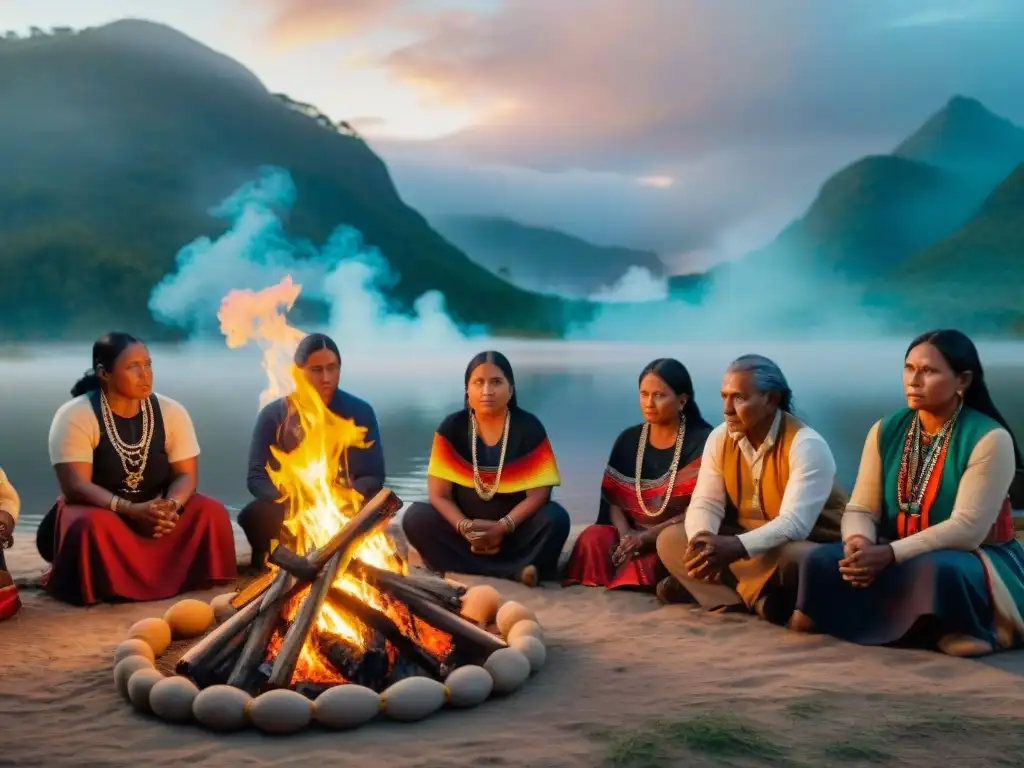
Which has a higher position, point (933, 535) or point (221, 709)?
point (933, 535)

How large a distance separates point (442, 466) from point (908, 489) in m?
2.63

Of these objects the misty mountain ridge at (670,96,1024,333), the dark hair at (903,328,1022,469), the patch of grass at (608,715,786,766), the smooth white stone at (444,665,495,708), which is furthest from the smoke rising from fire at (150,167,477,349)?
the patch of grass at (608,715,786,766)

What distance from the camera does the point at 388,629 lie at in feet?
13.8

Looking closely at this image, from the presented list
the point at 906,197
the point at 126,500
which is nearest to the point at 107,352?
the point at 126,500

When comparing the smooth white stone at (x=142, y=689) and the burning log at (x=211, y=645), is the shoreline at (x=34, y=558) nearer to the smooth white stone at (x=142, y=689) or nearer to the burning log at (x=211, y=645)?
the burning log at (x=211, y=645)

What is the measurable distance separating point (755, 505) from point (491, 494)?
160 cm

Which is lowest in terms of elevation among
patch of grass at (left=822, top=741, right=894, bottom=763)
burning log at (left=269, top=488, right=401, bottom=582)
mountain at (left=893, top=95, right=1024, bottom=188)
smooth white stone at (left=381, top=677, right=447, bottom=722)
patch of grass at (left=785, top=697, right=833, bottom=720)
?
patch of grass at (left=822, top=741, right=894, bottom=763)

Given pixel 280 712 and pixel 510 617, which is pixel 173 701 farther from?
pixel 510 617

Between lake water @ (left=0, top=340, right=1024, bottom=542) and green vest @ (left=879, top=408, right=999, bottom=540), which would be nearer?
green vest @ (left=879, top=408, right=999, bottom=540)

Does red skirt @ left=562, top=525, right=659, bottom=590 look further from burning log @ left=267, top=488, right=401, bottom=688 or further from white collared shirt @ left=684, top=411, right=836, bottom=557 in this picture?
burning log @ left=267, top=488, right=401, bottom=688

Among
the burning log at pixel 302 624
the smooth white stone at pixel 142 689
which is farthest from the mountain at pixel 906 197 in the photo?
the smooth white stone at pixel 142 689

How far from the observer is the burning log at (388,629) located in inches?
161

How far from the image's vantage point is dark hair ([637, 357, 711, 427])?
598 centimetres

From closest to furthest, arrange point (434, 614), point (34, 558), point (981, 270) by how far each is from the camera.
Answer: point (434, 614)
point (34, 558)
point (981, 270)
